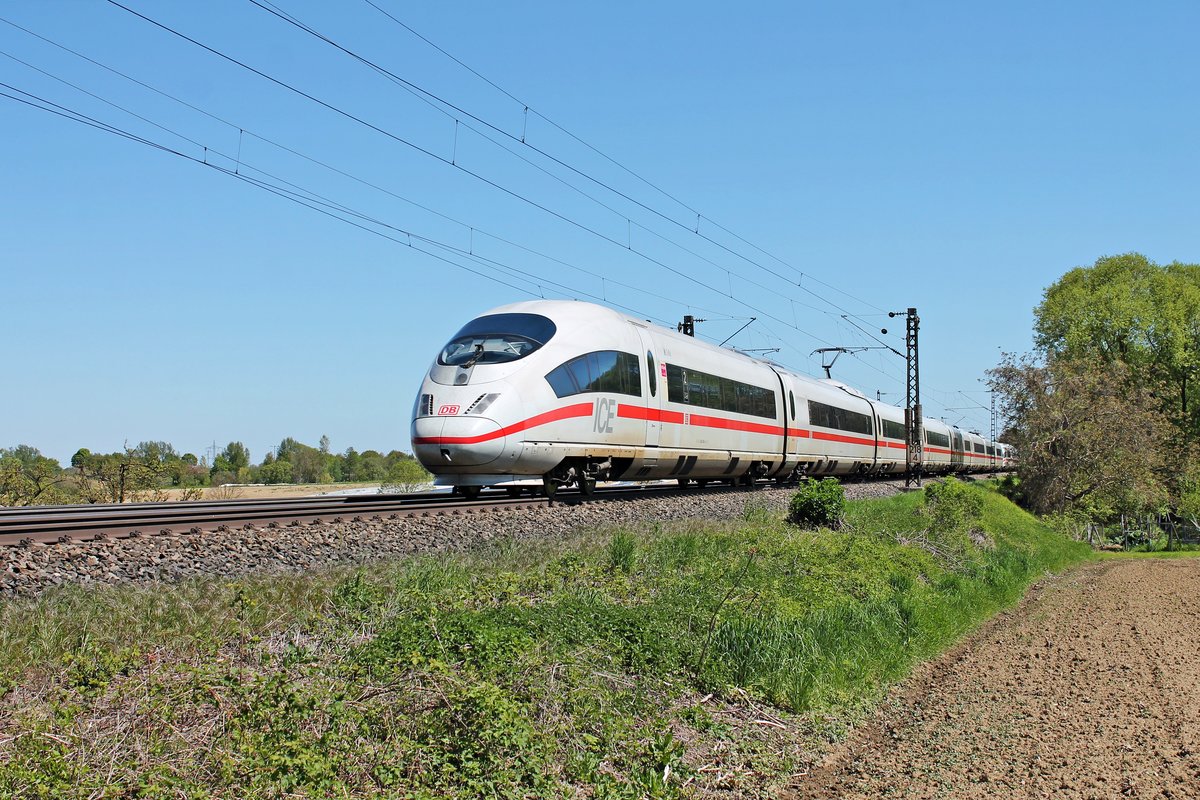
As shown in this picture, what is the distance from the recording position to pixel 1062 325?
2170 inches

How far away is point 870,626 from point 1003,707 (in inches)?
75.1

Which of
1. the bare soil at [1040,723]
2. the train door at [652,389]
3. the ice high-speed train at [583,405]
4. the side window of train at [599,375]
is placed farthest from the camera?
the train door at [652,389]

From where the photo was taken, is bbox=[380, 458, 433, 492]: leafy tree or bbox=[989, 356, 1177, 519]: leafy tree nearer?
bbox=[380, 458, 433, 492]: leafy tree

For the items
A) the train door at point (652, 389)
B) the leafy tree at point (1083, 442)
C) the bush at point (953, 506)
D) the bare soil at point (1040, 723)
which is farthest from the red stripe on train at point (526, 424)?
the leafy tree at point (1083, 442)

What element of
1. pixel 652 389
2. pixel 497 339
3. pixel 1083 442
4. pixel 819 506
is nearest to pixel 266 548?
pixel 497 339

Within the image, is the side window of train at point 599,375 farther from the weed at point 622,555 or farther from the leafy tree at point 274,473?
the leafy tree at point 274,473

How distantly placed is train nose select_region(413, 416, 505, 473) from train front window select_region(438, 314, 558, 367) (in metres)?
1.12

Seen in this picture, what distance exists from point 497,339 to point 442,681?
1115cm

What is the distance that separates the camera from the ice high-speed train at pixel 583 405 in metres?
15.2

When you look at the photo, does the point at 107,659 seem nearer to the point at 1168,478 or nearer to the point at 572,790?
the point at 572,790

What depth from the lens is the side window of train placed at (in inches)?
640

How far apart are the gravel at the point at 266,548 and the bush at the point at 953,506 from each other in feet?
21.9

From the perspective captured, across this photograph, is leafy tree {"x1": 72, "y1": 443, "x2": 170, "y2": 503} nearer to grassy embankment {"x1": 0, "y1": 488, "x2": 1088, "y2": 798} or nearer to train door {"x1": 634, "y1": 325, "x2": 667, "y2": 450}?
train door {"x1": 634, "y1": 325, "x2": 667, "y2": 450}

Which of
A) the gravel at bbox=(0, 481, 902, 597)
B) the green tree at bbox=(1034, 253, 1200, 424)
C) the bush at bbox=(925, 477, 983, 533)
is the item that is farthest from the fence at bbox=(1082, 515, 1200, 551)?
the gravel at bbox=(0, 481, 902, 597)
